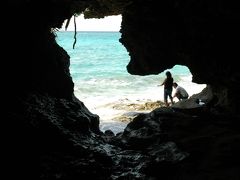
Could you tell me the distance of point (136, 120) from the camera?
1128 centimetres

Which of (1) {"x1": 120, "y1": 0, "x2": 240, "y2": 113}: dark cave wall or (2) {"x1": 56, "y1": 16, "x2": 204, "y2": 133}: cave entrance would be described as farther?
(2) {"x1": 56, "y1": 16, "x2": 204, "y2": 133}: cave entrance

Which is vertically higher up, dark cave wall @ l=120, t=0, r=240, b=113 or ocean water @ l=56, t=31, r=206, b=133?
dark cave wall @ l=120, t=0, r=240, b=113

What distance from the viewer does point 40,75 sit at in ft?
35.6

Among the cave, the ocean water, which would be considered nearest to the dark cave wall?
the cave

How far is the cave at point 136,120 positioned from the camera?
768 centimetres

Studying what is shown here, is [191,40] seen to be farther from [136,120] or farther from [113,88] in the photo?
[113,88]

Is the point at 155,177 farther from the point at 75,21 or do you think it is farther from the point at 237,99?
the point at 75,21

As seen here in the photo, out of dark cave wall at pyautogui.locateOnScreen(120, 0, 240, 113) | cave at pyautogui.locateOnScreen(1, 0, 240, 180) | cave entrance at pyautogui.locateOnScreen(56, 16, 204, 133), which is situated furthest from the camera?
cave entrance at pyautogui.locateOnScreen(56, 16, 204, 133)

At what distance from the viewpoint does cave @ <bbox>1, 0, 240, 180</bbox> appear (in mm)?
7676

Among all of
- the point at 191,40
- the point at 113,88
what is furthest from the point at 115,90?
the point at 191,40

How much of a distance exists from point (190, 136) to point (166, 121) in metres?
1.27

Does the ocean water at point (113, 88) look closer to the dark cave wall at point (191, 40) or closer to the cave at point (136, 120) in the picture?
the cave at point (136, 120)

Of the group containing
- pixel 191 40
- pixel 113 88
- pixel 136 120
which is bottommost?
pixel 113 88

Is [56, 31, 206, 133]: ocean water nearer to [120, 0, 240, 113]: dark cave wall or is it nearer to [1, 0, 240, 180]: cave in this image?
[1, 0, 240, 180]: cave
